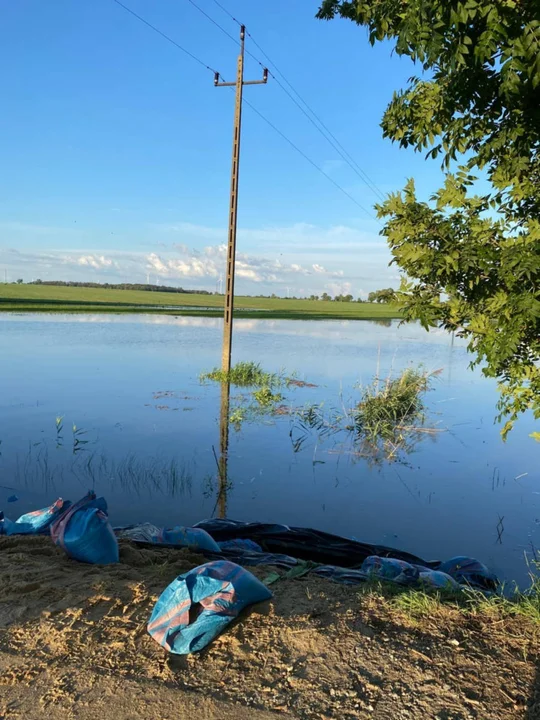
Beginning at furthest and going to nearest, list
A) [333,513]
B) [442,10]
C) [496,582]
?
[333,513] → [496,582] → [442,10]

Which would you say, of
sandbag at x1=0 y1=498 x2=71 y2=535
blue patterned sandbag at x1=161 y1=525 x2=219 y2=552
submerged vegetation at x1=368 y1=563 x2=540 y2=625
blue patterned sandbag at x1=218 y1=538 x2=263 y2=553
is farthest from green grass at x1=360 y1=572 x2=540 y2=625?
sandbag at x1=0 y1=498 x2=71 y2=535

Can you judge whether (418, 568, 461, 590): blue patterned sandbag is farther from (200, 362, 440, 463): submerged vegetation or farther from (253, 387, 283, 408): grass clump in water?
(253, 387, 283, 408): grass clump in water

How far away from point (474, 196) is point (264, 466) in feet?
19.4

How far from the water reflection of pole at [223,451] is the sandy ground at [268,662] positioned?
314 centimetres

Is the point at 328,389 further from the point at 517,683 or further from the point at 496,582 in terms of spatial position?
the point at 517,683

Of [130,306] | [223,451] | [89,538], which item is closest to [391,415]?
[223,451]

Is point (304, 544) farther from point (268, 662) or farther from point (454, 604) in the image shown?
point (268, 662)

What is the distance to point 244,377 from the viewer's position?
1697 centimetres

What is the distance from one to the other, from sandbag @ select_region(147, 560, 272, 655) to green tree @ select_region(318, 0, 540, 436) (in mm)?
2032

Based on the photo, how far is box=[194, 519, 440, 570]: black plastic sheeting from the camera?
5.27 metres

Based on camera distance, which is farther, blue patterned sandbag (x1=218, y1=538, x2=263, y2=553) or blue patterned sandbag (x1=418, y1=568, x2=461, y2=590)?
blue patterned sandbag (x1=218, y1=538, x2=263, y2=553)

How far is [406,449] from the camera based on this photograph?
10.4 meters

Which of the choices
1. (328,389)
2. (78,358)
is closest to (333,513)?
(328,389)

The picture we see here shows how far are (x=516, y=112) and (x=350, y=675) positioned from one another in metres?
3.28
